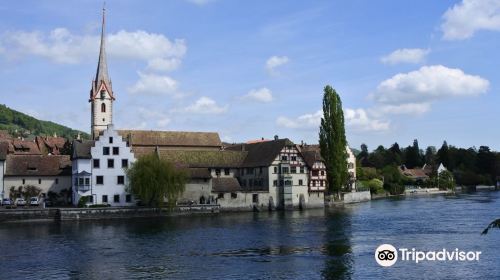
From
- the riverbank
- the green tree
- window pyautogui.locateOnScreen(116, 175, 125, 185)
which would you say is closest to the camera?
the riverbank

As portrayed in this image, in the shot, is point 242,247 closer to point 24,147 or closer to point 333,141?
point 333,141

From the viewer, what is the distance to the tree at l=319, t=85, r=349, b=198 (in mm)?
104062

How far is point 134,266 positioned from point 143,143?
70.1 meters

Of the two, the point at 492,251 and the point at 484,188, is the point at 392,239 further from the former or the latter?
the point at 484,188

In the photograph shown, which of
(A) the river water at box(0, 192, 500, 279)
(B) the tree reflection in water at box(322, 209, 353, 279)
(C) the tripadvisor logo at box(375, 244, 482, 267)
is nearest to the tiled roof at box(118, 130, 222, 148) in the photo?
(A) the river water at box(0, 192, 500, 279)

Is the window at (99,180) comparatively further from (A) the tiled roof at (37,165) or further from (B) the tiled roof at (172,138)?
(B) the tiled roof at (172,138)

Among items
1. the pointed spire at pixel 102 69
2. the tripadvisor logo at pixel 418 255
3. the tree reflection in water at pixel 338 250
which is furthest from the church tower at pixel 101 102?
the tripadvisor logo at pixel 418 255

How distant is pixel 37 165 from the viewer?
8862cm

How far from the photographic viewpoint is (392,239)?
5159cm

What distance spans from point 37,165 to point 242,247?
51.3 meters

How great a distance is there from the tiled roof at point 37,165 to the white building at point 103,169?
4.18 metres

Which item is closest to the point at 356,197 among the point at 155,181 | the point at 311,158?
the point at 311,158

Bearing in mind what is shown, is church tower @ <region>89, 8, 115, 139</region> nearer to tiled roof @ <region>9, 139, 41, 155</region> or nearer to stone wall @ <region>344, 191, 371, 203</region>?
tiled roof @ <region>9, 139, 41, 155</region>

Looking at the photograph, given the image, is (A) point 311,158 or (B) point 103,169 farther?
(A) point 311,158
